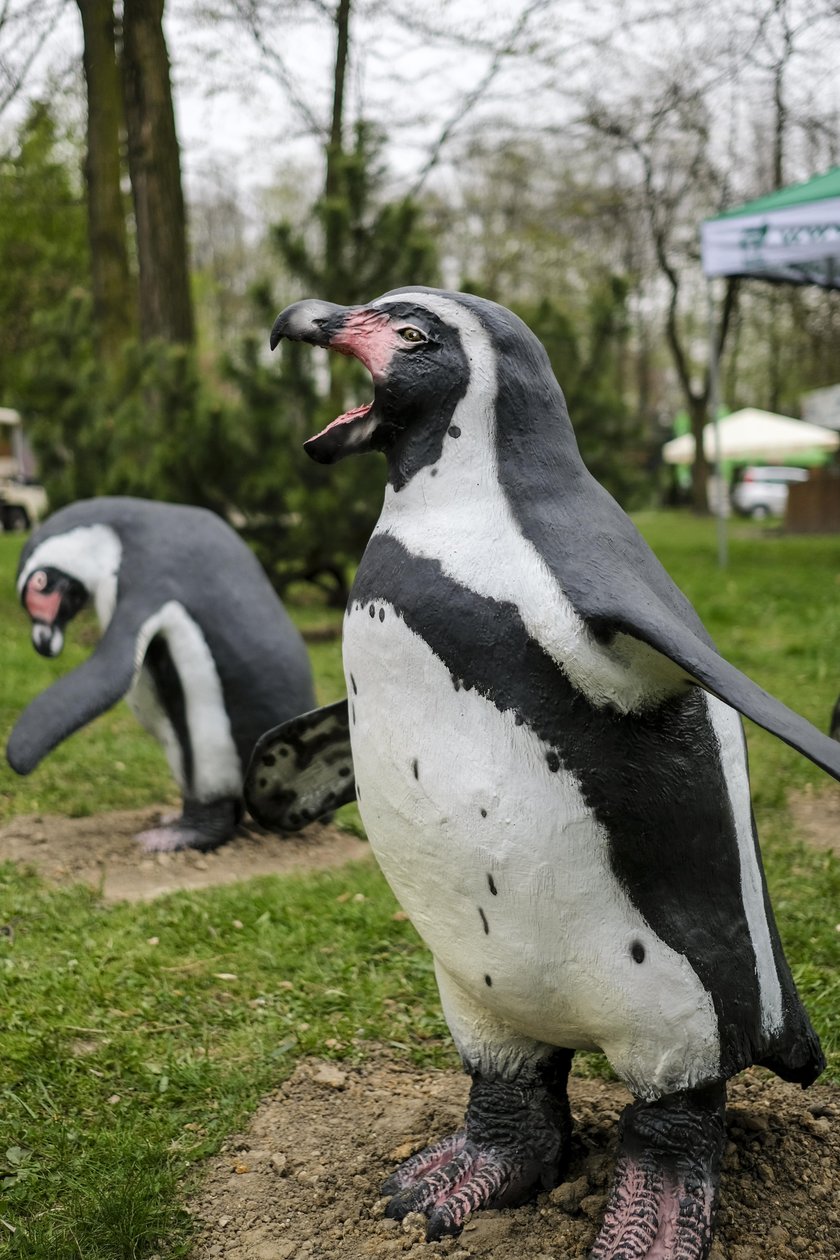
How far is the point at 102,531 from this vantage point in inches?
165

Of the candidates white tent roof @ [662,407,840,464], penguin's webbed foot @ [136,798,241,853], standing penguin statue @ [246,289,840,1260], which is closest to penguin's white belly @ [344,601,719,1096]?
standing penguin statue @ [246,289,840,1260]

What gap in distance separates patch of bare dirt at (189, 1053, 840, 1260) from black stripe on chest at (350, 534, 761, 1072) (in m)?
0.40

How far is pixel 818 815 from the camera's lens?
4742 millimetres

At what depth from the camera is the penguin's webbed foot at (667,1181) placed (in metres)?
1.87

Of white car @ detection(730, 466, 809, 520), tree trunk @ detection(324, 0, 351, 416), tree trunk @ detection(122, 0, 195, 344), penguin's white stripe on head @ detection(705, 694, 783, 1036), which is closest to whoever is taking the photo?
penguin's white stripe on head @ detection(705, 694, 783, 1036)

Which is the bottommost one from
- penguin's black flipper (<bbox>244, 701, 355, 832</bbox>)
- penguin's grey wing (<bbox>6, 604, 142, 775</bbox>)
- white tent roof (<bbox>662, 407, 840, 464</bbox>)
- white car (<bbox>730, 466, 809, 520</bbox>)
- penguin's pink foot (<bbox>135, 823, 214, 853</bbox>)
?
white car (<bbox>730, 466, 809, 520</bbox>)

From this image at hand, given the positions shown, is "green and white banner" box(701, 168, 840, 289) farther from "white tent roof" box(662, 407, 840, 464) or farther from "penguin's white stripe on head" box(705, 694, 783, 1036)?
"white tent roof" box(662, 407, 840, 464)

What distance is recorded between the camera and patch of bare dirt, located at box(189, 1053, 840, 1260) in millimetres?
1999

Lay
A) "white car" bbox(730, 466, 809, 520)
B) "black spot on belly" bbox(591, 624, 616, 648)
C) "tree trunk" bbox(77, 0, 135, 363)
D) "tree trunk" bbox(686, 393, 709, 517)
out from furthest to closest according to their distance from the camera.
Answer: "white car" bbox(730, 466, 809, 520)
"tree trunk" bbox(686, 393, 709, 517)
"tree trunk" bbox(77, 0, 135, 363)
"black spot on belly" bbox(591, 624, 616, 648)

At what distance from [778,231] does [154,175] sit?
509 cm

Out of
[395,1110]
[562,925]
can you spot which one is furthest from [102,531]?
[562,925]

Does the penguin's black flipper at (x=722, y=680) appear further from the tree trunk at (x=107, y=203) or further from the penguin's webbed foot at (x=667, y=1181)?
the tree trunk at (x=107, y=203)

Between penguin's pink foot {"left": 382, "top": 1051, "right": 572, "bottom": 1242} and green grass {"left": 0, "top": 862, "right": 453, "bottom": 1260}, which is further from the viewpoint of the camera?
green grass {"left": 0, "top": 862, "right": 453, "bottom": 1260}

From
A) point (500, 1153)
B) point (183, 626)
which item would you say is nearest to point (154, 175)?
point (183, 626)
